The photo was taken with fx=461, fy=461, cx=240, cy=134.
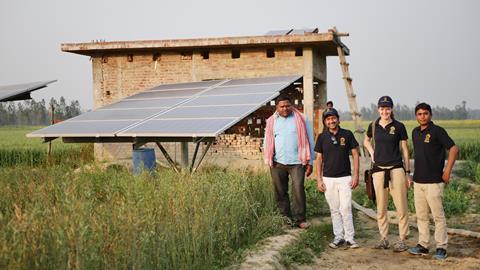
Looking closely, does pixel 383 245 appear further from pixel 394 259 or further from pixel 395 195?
pixel 395 195

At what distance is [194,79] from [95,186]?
23.1ft

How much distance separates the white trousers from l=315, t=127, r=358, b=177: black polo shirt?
0.29 ft

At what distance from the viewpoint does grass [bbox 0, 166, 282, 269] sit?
3.20 meters

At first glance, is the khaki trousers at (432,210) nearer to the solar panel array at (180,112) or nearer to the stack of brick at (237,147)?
the solar panel array at (180,112)

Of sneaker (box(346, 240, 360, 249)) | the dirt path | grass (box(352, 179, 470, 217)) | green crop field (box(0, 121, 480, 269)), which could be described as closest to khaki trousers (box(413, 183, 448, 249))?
the dirt path

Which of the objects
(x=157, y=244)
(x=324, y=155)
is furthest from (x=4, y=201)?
(x=324, y=155)

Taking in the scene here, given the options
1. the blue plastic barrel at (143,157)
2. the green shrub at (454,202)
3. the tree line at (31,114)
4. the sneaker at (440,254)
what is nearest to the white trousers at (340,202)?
the sneaker at (440,254)

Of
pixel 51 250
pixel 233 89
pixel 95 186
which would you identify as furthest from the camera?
pixel 233 89

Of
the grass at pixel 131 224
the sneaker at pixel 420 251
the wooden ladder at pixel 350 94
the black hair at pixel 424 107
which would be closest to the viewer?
the grass at pixel 131 224

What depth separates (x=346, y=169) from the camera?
575 centimetres

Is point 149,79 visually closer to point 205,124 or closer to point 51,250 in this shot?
point 205,124

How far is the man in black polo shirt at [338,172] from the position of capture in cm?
573

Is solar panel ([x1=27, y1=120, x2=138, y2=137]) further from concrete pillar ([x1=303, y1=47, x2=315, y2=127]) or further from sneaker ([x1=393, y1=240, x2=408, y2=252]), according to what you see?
sneaker ([x1=393, y1=240, x2=408, y2=252])

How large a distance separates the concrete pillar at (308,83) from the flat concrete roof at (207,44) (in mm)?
286
